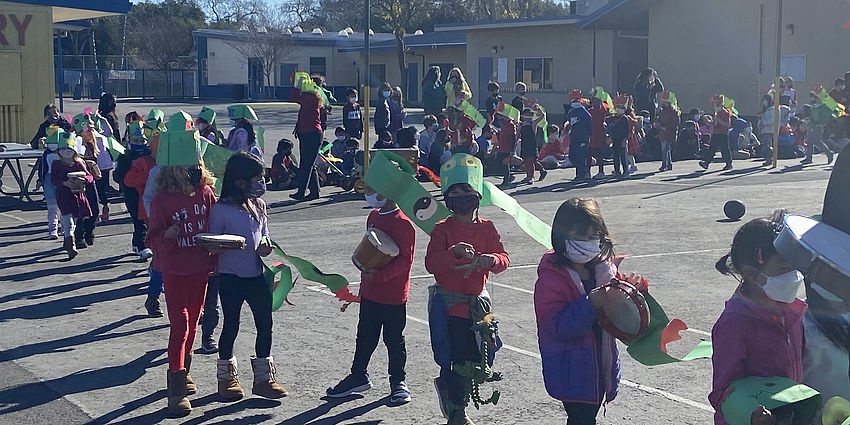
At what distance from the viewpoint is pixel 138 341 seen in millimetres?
8305

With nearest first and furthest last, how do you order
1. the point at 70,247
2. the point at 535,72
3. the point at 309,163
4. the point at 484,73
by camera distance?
the point at 70,247, the point at 309,163, the point at 535,72, the point at 484,73

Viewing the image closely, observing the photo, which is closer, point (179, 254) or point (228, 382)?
point (179, 254)

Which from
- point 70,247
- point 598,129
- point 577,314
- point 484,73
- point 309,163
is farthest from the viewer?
point 484,73

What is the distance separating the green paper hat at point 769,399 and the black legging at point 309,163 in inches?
544

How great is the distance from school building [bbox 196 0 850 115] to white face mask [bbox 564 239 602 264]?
24.0 meters

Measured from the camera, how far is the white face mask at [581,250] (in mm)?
4633

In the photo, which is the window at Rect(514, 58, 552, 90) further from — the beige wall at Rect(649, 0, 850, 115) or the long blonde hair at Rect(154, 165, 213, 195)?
the long blonde hair at Rect(154, 165, 213, 195)

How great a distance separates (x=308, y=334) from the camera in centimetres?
841

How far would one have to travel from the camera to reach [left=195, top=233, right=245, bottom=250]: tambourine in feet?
20.7

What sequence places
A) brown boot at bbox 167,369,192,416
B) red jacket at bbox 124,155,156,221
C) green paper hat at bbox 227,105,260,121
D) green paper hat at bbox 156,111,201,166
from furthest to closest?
green paper hat at bbox 227,105,260,121 < red jacket at bbox 124,155,156,221 < green paper hat at bbox 156,111,201,166 < brown boot at bbox 167,369,192,416

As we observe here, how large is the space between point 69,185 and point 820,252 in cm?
1016

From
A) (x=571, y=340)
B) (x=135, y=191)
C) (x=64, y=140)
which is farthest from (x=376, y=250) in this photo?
(x=64, y=140)

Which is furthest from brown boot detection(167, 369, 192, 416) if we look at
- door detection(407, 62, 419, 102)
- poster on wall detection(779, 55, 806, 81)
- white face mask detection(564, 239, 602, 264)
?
door detection(407, 62, 419, 102)

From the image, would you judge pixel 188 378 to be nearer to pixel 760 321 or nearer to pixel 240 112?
pixel 760 321
